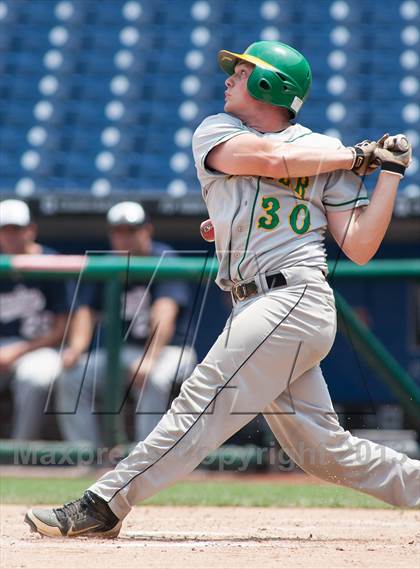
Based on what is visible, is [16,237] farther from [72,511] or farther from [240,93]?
[72,511]

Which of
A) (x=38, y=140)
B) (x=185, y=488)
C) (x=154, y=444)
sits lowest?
(x=185, y=488)

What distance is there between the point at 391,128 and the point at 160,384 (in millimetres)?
3511

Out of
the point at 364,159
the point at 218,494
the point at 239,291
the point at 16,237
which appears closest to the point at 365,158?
the point at 364,159

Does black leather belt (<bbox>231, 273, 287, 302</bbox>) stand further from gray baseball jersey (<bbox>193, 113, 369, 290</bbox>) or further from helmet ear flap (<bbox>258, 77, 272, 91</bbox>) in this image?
helmet ear flap (<bbox>258, 77, 272, 91</bbox>)

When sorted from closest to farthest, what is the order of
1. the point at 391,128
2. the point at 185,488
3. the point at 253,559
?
the point at 253,559
the point at 185,488
the point at 391,128

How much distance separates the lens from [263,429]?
6.36m

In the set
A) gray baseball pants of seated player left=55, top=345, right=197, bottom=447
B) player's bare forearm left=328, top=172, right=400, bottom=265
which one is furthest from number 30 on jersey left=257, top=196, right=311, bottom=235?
gray baseball pants of seated player left=55, top=345, right=197, bottom=447

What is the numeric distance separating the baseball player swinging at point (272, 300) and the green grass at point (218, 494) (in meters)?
1.50

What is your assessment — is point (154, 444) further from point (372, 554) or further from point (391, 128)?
point (391, 128)

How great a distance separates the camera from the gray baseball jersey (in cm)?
337

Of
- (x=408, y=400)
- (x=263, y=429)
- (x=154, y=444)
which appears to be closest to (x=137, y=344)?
Answer: (x=263, y=429)

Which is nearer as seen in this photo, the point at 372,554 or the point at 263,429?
the point at 372,554

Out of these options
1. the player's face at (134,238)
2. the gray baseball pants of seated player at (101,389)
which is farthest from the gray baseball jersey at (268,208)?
the player's face at (134,238)

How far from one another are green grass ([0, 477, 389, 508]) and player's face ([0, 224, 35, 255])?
128 centimetres
